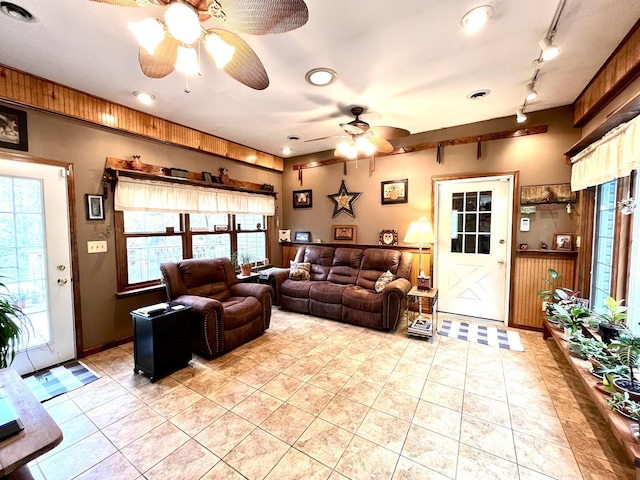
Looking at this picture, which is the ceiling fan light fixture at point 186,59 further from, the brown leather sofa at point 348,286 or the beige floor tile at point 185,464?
the brown leather sofa at point 348,286

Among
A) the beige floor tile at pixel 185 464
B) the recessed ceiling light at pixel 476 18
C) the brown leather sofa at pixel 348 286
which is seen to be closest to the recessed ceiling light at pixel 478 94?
the recessed ceiling light at pixel 476 18

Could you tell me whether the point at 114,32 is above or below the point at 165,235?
above

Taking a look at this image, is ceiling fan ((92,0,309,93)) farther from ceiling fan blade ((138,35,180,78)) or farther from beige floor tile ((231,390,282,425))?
beige floor tile ((231,390,282,425))

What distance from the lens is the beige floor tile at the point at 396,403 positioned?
78.6 inches

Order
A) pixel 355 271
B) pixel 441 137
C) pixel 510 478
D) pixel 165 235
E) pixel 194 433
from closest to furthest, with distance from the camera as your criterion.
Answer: pixel 510 478
pixel 194 433
pixel 165 235
pixel 441 137
pixel 355 271

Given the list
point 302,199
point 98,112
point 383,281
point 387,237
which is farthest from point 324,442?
point 302,199

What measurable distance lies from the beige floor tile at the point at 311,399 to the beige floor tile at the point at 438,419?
0.69m

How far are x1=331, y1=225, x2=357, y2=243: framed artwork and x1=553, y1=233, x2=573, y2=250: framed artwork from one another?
272 centimetres

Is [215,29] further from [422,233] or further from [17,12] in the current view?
[422,233]

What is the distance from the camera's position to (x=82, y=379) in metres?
2.44

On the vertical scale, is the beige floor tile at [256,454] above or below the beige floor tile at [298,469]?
below

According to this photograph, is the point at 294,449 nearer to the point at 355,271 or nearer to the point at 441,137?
the point at 355,271

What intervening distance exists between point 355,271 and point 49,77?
413 centimetres

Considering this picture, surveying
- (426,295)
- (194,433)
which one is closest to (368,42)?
(426,295)
